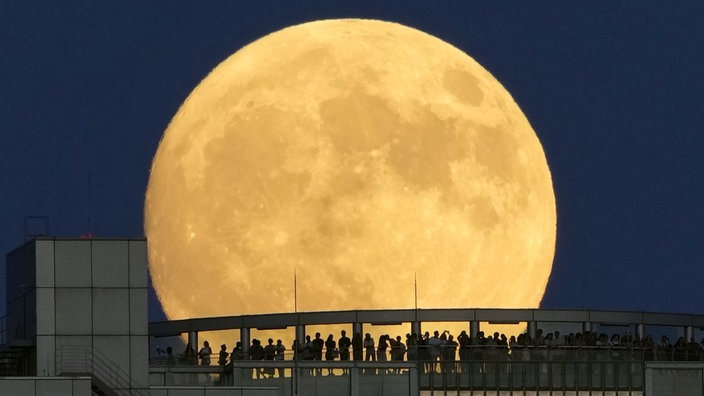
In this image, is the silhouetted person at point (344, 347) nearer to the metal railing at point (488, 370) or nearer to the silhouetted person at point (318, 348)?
the metal railing at point (488, 370)

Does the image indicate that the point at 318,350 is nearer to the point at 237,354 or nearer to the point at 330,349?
the point at 330,349

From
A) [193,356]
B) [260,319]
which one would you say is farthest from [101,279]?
[260,319]

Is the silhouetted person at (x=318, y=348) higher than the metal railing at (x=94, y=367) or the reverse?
higher

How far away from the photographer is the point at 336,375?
596 ft

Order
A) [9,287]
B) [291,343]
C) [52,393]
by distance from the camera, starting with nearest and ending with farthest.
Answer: [52,393], [9,287], [291,343]

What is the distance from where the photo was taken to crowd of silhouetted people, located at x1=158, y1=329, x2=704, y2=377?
181m

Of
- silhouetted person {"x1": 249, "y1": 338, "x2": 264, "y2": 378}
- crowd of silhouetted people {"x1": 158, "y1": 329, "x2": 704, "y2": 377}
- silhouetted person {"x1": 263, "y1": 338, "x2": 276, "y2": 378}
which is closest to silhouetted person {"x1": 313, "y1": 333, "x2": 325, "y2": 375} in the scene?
crowd of silhouetted people {"x1": 158, "y1": 329, "x2": 704, "y2": 377}

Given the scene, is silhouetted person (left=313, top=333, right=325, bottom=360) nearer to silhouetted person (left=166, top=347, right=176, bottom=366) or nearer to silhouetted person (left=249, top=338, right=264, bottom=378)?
silhouetted person (left=249, top=338, right=264, bottom=378)

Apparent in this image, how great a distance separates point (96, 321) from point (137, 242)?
453 cm

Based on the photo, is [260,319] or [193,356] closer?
[193,356]

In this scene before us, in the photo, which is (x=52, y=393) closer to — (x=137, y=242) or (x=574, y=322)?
(x=137, y=242)

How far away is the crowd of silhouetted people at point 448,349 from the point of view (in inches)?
7136

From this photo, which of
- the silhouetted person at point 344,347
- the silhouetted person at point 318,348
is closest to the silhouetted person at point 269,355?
the silhouetted person at point 318,348

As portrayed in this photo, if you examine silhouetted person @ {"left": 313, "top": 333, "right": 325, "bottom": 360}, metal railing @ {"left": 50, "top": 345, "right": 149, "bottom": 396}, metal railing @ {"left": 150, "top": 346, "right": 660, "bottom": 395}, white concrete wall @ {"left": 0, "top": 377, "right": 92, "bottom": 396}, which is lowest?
white concrete wall @ {"left": 0, "top": 377, "right": 92, "bottom": 396}
